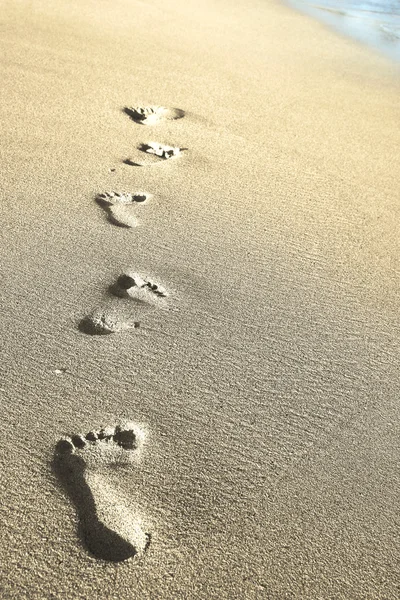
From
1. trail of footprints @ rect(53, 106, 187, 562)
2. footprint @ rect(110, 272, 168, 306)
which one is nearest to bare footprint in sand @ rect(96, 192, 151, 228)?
footprint @ rect(110, 272, 168, 306)

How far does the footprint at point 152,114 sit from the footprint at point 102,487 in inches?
87.6

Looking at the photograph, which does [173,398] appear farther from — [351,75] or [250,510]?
[351,75]

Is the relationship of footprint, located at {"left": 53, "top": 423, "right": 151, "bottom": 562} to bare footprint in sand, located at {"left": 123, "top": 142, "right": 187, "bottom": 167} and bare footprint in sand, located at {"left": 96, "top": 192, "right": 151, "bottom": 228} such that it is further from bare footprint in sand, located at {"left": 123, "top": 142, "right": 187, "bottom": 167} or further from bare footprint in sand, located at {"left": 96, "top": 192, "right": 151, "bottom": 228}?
bare footprint in sand, located at {"left": 123, "top": 142, "right": 187, "bottom": 167}

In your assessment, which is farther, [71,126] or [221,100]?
[221,100]

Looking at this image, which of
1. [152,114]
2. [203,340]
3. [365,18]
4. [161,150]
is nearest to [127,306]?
[203,340]

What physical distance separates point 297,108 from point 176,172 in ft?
4.40

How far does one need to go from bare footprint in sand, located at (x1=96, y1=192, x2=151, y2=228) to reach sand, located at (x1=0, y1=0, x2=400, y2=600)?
0.06 ft

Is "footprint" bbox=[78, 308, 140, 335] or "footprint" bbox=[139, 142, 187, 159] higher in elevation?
"footprint" bbox=[139, 142, 187, 159]

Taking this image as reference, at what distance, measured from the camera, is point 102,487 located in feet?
4.98

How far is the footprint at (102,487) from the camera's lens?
4.61 feet

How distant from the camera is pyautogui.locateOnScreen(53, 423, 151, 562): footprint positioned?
141cm

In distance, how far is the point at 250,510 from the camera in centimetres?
151

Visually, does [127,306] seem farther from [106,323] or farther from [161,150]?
[161,150]

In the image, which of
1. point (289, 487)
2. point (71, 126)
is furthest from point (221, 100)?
point (289, 487)
